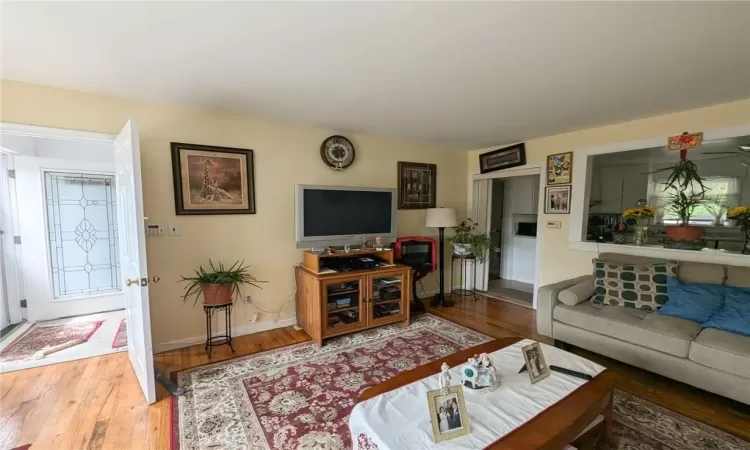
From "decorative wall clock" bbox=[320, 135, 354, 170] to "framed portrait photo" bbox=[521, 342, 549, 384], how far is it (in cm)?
261

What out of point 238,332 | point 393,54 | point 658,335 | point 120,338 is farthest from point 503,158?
point 120,338

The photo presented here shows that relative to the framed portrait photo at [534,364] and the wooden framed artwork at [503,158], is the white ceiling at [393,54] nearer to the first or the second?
the wooden framed artwork at [503,158]

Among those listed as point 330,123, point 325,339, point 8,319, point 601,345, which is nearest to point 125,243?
point 325,339

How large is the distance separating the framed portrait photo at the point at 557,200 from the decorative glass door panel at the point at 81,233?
17.4 ft

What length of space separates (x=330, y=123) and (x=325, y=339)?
84.6 inches

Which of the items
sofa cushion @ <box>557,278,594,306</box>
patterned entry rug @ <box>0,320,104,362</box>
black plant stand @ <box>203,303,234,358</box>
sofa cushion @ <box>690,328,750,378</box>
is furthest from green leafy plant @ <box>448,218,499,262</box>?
patterned entry rug @ <box>0,320,104,362</box>

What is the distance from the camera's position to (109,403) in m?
2.02

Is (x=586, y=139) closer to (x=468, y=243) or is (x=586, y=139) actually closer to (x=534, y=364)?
(x=468, y=243)

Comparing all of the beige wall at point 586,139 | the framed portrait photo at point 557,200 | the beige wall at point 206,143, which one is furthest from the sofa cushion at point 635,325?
the beige wall at point 206,143

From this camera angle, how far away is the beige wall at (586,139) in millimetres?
2604

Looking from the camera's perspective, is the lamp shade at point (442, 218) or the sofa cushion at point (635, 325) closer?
the sofa cushion at point (635, 325)

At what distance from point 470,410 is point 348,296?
1.84 meters

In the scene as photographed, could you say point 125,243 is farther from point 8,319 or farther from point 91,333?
point 8,319

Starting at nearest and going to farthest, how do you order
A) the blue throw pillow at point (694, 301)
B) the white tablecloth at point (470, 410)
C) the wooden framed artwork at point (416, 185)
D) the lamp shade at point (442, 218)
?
1. the white tablecloth at point (470, 410)
2. the blue throw pillow at point (694, 301)
3. the lamp shade at point (442, 218)
4. the wooden framed artwork at point (416, 185)
